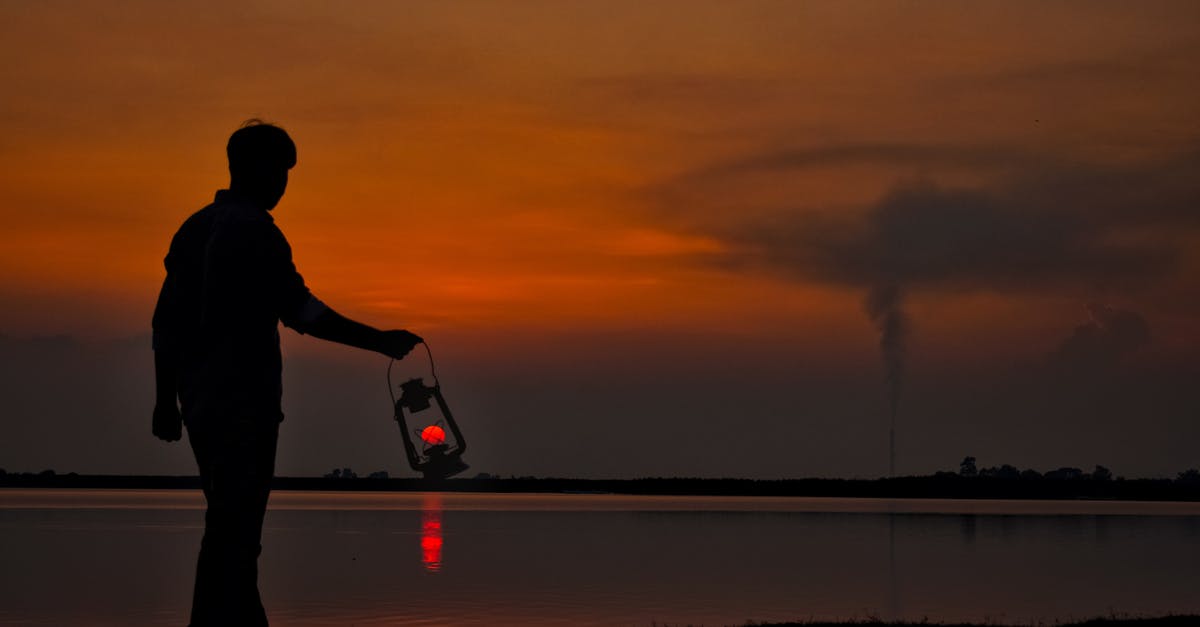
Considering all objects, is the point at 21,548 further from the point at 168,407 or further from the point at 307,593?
the point at 168,407

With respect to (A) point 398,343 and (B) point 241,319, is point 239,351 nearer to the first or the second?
(B) point 241,319

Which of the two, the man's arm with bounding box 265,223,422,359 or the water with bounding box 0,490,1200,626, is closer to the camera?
the man's arm with bounding box 265,223,422,359

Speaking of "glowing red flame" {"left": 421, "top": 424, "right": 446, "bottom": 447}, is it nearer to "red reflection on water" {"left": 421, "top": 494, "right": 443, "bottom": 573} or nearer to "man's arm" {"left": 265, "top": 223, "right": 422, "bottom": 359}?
"man's arm" {"left": 265, "top": 223, "right": 422, "bottom": 359}

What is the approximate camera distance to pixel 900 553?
71.4 meters

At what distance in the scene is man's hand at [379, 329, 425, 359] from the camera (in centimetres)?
614

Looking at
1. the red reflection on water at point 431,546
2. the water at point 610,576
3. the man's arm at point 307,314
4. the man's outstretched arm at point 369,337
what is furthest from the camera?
the red reflection on water at point 431,546

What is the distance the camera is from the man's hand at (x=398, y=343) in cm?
614

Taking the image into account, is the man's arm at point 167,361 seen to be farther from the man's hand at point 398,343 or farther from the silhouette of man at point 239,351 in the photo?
the man's hand at point 398,343

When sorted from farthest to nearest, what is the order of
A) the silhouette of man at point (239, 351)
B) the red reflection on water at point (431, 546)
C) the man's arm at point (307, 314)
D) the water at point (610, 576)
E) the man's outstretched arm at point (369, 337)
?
the red reflection on water at point (431, 546)
the water at point (610, 576)
the man's outstretched arm at point (369, 337)
the man's arm at point (307, 314)
the silhouette of man at point (239, 351)

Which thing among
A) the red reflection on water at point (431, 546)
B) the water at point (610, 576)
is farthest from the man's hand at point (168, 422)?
the red reflection on water at point (431, 546)

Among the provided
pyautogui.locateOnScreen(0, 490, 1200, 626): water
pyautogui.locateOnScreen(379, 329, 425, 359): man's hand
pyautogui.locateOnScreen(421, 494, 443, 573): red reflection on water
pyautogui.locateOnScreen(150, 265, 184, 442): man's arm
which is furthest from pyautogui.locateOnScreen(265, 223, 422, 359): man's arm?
pyautogui.locateOnScreen(421, 494, 443, 573): red reflection on water

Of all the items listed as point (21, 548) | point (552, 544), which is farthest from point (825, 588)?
point (21, 548)

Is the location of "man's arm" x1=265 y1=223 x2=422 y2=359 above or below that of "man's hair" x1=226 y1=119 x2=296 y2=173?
below

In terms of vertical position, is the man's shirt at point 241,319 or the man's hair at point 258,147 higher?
the man's hair at point 258,147
